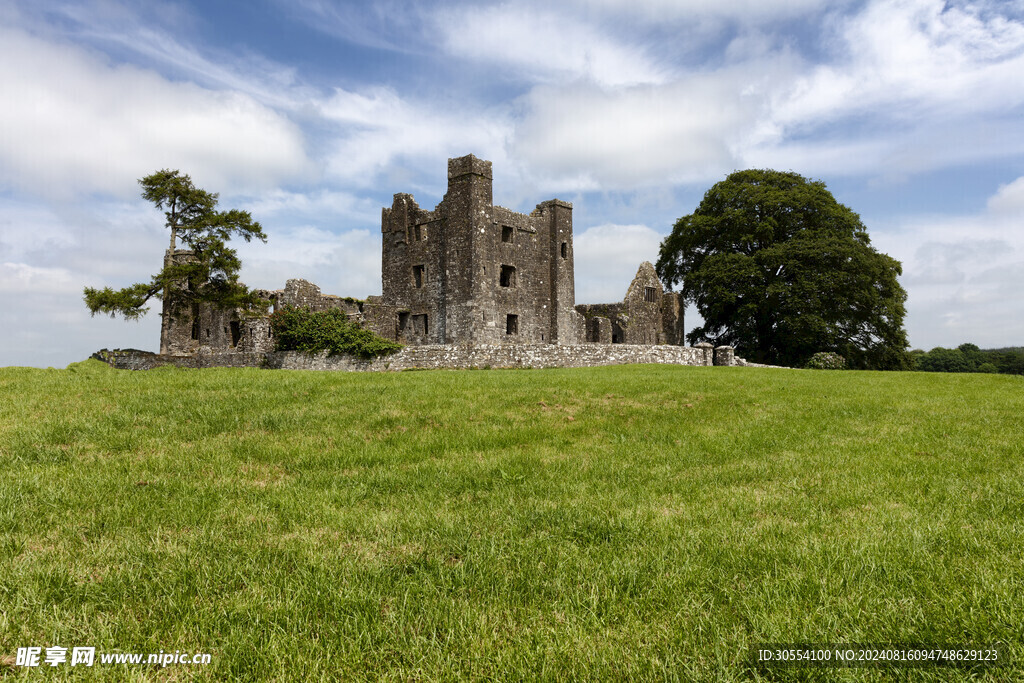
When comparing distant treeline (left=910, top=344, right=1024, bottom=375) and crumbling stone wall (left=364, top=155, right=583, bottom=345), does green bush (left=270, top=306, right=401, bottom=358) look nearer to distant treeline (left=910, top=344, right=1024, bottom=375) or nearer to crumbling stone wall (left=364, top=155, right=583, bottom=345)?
crumbling stone wall (left=364, top=155, right=583, bottom=345)

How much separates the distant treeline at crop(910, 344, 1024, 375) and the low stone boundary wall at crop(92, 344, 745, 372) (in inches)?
1726

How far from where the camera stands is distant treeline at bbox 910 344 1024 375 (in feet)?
198

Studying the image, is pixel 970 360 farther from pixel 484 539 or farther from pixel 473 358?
pixel 484 539

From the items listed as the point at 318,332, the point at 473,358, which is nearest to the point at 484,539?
the point at 473,358

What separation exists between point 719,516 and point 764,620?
2.62 m

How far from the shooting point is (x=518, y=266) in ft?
126

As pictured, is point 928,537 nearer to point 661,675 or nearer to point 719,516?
point 719,516

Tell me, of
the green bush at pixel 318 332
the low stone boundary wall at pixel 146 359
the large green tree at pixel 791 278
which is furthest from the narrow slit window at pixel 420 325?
the large green tree at pixel 791 278

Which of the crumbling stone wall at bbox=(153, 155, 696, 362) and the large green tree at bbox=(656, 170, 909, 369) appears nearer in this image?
the crumbling stone wall at bbox=(153, 155, 696, 362)

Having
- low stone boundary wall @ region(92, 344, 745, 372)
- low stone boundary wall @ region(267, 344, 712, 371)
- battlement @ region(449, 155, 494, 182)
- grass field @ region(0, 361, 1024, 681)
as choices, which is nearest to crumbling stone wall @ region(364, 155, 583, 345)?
battlement @ region(449, 155, 494, 182)

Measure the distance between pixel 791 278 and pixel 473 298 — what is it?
22.5 meters

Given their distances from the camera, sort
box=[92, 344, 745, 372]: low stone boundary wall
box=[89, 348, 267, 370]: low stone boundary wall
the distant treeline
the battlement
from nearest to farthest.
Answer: box=[92, 344, 745, 372]: low stone boundary wall, box=[89, 348, 267, 370]: low stone boundary wall, the battlement, the distant treeline

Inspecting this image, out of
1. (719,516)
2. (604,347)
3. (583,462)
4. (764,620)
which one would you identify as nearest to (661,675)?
(764,620)

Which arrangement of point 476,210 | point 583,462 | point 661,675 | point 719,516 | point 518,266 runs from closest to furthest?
point 661,675
point 719,516
point 583,462
point 476,210
point 518,266
